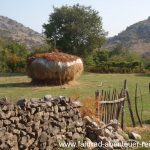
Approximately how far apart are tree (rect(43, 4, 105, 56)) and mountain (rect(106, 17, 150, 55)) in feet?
179

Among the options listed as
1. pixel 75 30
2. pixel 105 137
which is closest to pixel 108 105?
pixel 105 137

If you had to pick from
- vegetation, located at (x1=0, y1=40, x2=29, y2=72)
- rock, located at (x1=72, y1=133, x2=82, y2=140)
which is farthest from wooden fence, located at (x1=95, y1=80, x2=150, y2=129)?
vegetation, located at (x1=0, y1=40, x2=29, y2=72)

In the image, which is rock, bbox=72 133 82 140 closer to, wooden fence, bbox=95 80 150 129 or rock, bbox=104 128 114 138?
rock, bbox=104 128 114 138

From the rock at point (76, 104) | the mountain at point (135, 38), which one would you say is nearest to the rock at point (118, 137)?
the rock at point (76, 104)

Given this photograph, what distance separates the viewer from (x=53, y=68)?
86.9 feet

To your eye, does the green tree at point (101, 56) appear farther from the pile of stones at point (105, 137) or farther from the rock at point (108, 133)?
the rock at point (108, 133)

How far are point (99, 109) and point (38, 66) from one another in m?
15.6

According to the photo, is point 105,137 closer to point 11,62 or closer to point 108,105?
point 108,105

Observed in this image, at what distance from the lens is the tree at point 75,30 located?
149 ft

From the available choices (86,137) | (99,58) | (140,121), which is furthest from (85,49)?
(86,137)

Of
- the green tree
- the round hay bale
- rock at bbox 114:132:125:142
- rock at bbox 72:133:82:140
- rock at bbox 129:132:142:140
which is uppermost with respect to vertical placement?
the green tree

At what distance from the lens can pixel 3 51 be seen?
46.0 metres

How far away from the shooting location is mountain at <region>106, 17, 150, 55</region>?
106 meters

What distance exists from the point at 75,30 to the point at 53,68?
19512mm
